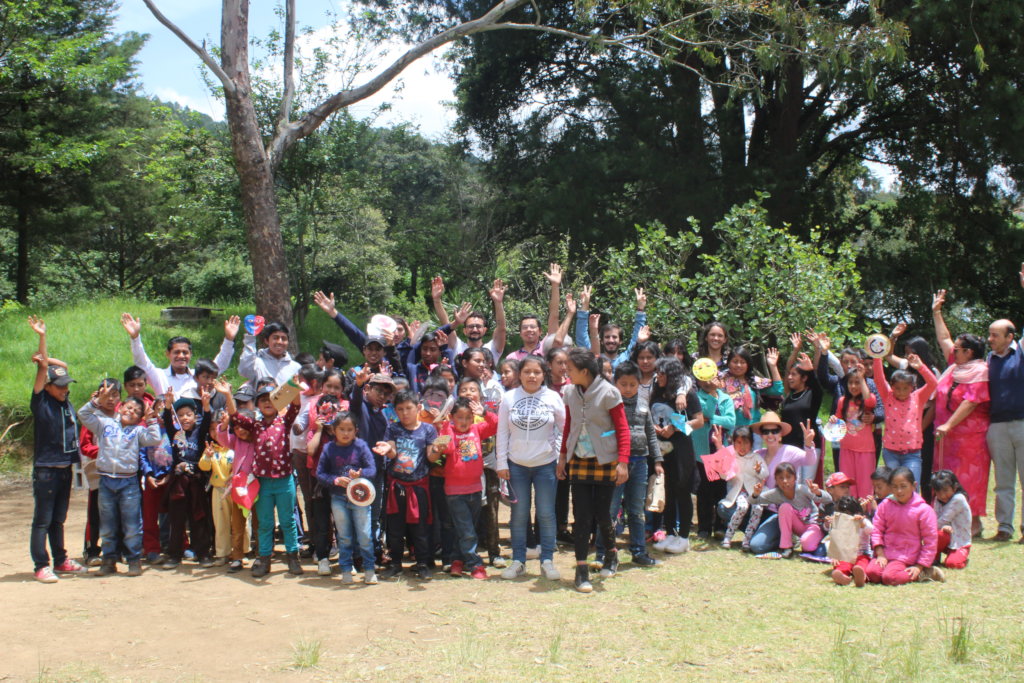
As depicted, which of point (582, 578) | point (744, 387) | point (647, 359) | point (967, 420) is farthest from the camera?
point (744, 387)

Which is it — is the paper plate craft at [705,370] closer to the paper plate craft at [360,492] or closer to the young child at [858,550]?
the young child at [858,550]

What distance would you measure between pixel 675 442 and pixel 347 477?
2.58m

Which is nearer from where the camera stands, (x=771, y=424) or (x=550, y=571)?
(x=550, y=571)

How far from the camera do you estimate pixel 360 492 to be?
19.6 ft

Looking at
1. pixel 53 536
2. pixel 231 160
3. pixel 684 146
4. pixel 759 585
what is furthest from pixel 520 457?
pixel 231 160

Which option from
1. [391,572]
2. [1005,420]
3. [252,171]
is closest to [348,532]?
[391,572]

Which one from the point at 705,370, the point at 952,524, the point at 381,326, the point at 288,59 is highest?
the point at 288,59

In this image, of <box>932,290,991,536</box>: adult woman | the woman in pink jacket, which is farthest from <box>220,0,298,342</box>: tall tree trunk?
the woman in pink jacket

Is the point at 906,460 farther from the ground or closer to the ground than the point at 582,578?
farther from the ground

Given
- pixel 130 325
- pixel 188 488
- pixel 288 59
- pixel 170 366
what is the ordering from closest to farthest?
pixel 188 488, pixel 130 325, pixel 170 366, pixel 288 59

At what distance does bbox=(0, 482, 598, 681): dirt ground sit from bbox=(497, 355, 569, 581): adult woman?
303mm

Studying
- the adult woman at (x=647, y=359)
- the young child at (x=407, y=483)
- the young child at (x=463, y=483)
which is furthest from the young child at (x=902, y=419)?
the young child at (x=407, y=483)

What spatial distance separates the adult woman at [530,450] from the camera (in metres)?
5.99

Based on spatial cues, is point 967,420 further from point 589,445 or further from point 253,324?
point 253,324
